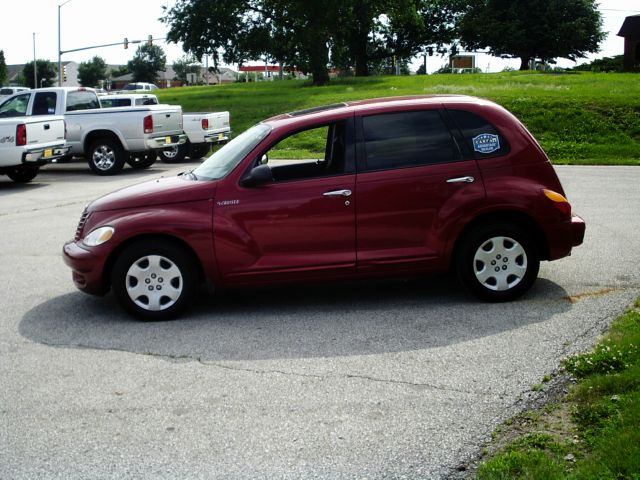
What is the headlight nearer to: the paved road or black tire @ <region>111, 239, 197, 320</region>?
black tire @ <region>111, 239, 197, 320</region>

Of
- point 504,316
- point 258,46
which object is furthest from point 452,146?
point 258,46

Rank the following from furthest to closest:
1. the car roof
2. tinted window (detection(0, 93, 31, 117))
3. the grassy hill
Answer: the grassy hill < tinted window (detection(0, 93, 31, 117)) < the car roof

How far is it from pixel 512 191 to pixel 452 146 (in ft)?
2.04

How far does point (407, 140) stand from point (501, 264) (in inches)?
51.4

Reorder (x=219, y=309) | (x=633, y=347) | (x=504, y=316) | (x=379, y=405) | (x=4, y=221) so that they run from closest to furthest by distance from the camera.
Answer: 1. (x=379, y=405)
2. (x=633, y=347)
3. (x=504, y=316)
4. (x=219, y=309)
5. (x=4, y=221)

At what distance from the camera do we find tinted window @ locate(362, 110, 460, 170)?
708 cm

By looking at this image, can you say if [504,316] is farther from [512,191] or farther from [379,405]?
[379,405]

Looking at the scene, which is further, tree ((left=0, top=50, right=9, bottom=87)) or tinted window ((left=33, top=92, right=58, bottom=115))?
tree ((left=0, top=50, right=9, bottom=87))

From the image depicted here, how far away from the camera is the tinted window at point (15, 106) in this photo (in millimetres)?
20219

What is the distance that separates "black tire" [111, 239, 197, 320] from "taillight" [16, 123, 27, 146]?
1147 centimetres

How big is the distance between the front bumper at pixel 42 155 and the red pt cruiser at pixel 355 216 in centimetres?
1100

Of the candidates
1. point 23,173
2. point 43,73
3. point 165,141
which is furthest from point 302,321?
point 43,73

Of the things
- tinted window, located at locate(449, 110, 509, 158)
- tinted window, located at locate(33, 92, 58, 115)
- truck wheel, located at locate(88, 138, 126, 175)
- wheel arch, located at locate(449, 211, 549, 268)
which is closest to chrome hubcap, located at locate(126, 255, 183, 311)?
wheel arch, located at locate(449, 211, 549, 268)

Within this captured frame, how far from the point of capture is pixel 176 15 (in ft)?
A: 149
